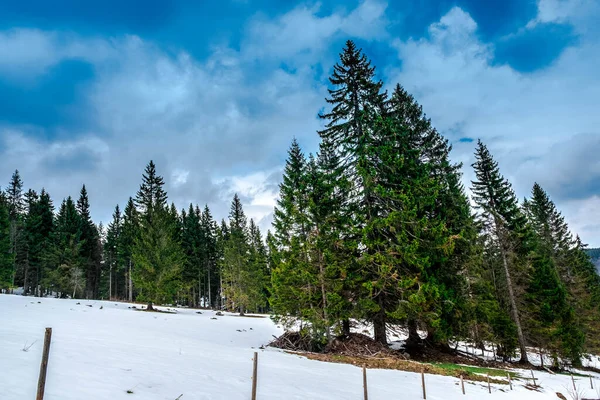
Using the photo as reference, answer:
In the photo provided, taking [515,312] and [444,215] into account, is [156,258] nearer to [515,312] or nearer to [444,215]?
[444,215]

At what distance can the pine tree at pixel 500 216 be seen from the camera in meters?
25.0

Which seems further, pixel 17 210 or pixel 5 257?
pixel 17 210

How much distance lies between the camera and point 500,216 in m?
25.9

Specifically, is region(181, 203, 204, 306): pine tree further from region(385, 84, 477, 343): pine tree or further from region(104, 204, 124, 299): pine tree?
region(385, 84, 477, 343): pine tree

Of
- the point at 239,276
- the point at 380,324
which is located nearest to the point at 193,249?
the point at 239,276

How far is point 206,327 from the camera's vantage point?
25.0 metres

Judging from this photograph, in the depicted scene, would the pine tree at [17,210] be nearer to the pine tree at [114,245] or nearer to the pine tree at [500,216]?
the pine tree at [114,245]

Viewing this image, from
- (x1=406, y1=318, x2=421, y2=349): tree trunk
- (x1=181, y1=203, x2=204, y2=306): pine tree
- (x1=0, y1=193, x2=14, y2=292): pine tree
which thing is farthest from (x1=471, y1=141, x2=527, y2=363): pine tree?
(x1=0, y1=193, x2=14, y2=292): pine tree

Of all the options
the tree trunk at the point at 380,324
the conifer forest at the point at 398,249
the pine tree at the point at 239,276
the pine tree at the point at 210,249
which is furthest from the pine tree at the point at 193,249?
the tree trunk at the point at 380,324

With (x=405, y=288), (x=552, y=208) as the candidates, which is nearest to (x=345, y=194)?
(x=405, y=288)

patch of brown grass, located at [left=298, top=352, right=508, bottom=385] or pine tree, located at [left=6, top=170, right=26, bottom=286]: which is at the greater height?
pine tree, located at [left=6, top=170, right=26, bottom=286]

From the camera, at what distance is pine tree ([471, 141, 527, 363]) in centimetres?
2498

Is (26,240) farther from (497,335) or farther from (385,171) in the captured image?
(497,335)

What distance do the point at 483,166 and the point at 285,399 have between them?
26.0 meters
